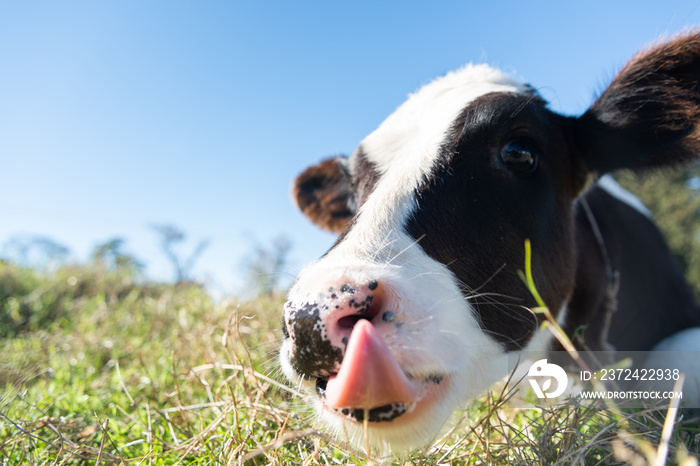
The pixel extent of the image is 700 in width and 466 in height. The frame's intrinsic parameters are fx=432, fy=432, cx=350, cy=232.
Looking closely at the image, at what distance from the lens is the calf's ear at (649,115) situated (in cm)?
207

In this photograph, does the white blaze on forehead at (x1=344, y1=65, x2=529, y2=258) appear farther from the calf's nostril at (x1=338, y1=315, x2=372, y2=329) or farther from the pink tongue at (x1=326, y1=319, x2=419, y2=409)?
the pink tongue at (x1=326, y1=319, x2=419, y2=409)

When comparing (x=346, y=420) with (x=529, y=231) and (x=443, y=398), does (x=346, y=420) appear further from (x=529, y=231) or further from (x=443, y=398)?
(x=529, y=231)

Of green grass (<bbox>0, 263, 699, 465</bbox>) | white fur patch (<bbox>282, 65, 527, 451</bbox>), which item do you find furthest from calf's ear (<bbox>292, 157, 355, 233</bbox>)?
white fur patch (<bbox>282, 65, 527, 451</bbox>)

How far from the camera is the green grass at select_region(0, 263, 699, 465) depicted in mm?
1412

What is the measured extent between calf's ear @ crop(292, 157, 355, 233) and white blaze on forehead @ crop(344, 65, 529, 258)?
3.62 feet

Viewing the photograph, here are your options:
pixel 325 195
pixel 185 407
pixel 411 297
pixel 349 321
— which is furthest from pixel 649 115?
pixel 185 407

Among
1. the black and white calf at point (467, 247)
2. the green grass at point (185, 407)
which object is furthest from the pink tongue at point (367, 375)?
the green grass at point (185, 407)

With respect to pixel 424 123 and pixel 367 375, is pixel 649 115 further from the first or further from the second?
pixel 367 375

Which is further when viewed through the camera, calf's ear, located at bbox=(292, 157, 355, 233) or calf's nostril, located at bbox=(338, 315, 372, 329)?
calf's ear, located at bbox=(292, 157, 355, 233)

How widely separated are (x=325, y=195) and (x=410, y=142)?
158 cm

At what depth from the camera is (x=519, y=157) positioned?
190cm

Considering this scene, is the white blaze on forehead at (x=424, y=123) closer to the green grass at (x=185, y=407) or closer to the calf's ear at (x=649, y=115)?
the calf's ear at (x=649, y=115)

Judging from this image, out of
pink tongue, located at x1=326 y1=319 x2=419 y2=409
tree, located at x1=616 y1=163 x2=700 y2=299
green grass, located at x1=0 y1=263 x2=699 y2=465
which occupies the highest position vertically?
pink tongue, located at x1=326 y1=319 x2=419 y2=409

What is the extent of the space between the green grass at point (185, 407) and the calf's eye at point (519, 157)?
0.97m
